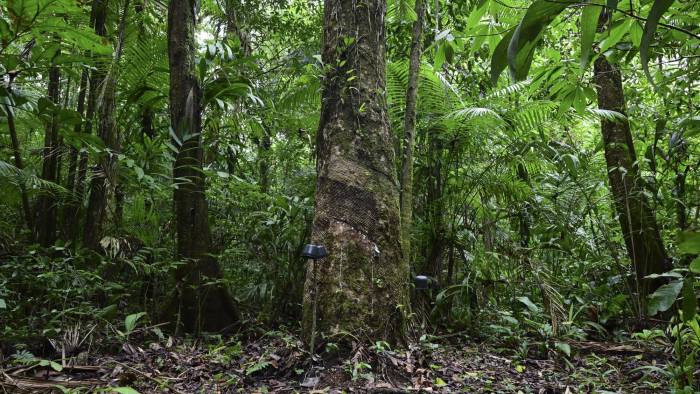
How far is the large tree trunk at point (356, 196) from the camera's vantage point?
2.56 meters

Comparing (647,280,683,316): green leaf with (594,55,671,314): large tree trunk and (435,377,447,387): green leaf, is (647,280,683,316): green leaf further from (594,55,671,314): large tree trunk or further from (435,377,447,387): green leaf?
(594,55,671,314): large tree trunk

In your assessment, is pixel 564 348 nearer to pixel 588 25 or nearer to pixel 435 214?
pixel 435 214

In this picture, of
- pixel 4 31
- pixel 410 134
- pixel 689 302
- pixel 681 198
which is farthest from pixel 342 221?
pixel 681 198

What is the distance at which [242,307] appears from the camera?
387 centimetres

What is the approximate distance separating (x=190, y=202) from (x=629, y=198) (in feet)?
11.2

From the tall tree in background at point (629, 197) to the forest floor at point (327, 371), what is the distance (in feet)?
3.30

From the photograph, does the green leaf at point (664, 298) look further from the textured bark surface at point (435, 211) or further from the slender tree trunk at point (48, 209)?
the slender tree trunk at point (48, 209)

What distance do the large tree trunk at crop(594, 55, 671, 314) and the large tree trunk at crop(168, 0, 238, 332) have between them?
10.00ft

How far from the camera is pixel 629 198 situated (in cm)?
388

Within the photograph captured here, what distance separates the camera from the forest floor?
2207 millimetres

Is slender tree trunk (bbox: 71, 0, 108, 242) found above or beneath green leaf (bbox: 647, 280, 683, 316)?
above

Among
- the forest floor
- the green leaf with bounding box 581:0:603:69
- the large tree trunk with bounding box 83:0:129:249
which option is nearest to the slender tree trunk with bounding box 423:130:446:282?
the forest floor

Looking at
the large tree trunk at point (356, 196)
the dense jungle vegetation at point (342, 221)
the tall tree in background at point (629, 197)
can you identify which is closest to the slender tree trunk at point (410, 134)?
the dense jungle vegetation at point (342, 221)

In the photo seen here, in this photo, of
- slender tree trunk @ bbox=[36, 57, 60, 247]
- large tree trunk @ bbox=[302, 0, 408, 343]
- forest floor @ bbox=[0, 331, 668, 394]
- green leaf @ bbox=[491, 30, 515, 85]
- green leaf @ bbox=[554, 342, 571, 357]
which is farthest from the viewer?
slender tree trunk @ bbox=[36, 57, 60, 247]
